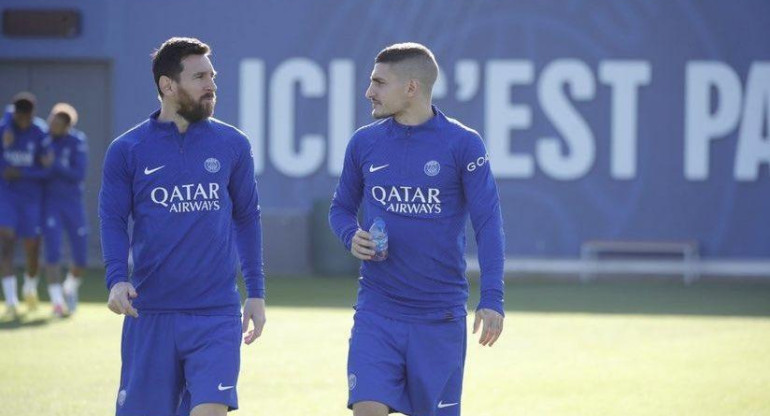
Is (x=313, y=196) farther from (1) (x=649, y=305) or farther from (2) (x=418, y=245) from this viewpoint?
(2) (x=418, y=245)

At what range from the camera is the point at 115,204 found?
6820 mm

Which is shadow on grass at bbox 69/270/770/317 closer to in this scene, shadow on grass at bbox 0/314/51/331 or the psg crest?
shadow on grass at bbox 0/314/51/331

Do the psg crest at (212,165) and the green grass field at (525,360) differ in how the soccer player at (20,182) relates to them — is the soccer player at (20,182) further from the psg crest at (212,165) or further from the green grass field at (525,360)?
the psg crest at (212,165)

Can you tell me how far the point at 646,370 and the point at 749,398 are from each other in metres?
1.71

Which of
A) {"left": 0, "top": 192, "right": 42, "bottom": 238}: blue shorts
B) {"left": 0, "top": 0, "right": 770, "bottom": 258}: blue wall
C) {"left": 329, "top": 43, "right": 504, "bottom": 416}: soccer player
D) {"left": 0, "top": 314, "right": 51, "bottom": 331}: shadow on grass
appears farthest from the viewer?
{"left": 0, "top": 0, "right": 770, "bottom": 258}: blue wall

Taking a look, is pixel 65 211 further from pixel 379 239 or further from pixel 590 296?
pixel 379 239

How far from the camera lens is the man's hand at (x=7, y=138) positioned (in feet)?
53.7

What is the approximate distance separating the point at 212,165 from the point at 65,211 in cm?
1024

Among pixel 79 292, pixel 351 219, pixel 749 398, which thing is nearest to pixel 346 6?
pixel 79 292

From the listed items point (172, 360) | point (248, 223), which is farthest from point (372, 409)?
point (248, 223)

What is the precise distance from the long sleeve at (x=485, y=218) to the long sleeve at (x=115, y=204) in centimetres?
154

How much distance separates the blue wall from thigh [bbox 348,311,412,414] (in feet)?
52.6

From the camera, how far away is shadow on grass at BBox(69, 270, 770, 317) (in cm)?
1842

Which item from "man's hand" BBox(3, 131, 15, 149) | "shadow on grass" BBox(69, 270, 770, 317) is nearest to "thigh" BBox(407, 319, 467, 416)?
"man's hand" BBox(3, 131, 15, 149)
